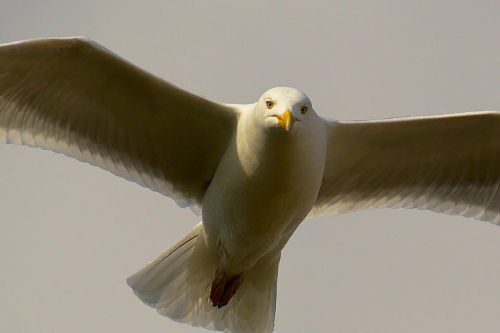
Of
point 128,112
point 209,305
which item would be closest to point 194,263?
point 209,305

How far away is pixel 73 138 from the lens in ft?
32.8

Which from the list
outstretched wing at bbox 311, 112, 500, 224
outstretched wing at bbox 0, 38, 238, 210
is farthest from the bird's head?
outstretched wing at bbox 0, 38, 238, 210

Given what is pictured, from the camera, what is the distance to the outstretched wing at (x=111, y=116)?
935cm

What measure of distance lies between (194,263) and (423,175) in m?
2.00

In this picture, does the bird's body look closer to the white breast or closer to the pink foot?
the white breast

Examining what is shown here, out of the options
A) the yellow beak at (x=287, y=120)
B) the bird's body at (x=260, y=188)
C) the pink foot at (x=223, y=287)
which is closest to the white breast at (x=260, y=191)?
the bird's body at (x=260, y=188)

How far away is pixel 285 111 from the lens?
8.61 meters

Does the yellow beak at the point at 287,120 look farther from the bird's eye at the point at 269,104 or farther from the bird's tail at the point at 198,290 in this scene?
the bird's tail at the point at 198,290

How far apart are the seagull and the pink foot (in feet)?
0.04

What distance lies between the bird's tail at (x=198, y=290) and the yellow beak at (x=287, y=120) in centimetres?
189

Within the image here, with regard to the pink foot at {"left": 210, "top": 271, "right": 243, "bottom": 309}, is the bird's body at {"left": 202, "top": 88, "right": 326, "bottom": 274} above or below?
above

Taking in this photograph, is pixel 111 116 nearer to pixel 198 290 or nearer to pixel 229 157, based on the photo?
pixel 229 157

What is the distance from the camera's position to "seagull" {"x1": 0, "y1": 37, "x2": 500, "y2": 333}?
911 centimetres

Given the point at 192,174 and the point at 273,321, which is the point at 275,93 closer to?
the point at 192,174
